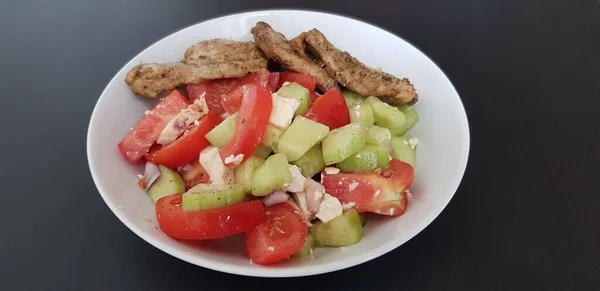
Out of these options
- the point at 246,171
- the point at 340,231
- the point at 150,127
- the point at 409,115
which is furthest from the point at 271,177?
the point at 409,115

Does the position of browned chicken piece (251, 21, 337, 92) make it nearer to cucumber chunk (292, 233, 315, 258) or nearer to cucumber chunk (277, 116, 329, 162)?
cucumber chunk (277, 116, 329, 162)

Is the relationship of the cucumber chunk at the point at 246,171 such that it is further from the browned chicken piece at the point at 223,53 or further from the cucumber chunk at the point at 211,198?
the browned chicken piece at the point at 223,53

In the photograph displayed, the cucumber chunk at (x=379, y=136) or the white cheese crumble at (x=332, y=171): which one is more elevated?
the cucumber chunk at (x=379, y=136)

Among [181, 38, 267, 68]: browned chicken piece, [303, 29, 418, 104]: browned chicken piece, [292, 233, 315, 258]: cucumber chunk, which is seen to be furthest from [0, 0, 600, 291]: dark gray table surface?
[181, 38, 267, 68]: browned chicken piece

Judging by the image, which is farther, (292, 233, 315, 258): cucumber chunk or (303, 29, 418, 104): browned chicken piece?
(303, 29, 418, 104): browned chicken piece

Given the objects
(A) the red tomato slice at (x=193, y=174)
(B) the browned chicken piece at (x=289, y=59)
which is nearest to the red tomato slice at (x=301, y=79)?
(B) the browned chicken piece at (x=289, y=59)
